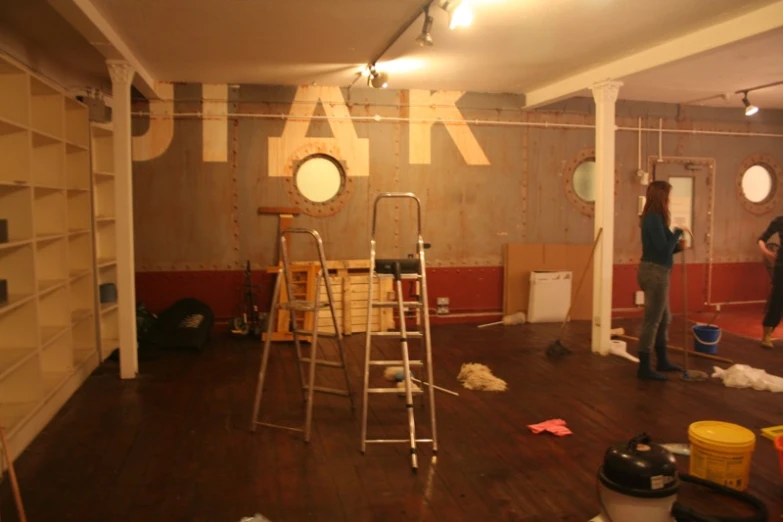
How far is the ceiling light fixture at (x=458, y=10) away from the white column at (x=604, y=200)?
7.67 feet

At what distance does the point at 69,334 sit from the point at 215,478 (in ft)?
7.12

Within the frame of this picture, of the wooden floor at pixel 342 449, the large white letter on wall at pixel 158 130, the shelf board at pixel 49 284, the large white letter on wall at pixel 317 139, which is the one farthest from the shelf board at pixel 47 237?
the large white letter on wall at pixel 317 139

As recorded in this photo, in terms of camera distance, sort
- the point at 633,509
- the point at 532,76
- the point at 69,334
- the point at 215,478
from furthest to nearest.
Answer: the point at 532,76 → the point at 69,334 → the point at 215,478 → the point at 633,509

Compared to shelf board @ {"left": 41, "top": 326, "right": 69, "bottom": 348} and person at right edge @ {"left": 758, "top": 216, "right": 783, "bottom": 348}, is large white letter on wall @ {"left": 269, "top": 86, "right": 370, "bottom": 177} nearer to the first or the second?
shelf board @ {"left": 41, "top": 326, "right": 69, "bottom": 348}

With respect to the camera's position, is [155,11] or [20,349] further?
[155,11]

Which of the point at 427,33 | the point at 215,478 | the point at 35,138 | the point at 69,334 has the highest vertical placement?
the point at 427,33

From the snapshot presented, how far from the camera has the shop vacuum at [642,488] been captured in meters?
2.60

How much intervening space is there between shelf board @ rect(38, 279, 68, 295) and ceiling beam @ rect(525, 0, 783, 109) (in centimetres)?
501

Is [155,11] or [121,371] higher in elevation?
[155,11]

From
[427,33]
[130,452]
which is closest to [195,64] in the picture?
[427,33]

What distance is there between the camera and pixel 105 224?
5.85m

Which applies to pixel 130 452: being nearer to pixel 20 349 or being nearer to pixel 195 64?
pixel 20 349

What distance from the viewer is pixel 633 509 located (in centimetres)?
264

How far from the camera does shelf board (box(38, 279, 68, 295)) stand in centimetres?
425
